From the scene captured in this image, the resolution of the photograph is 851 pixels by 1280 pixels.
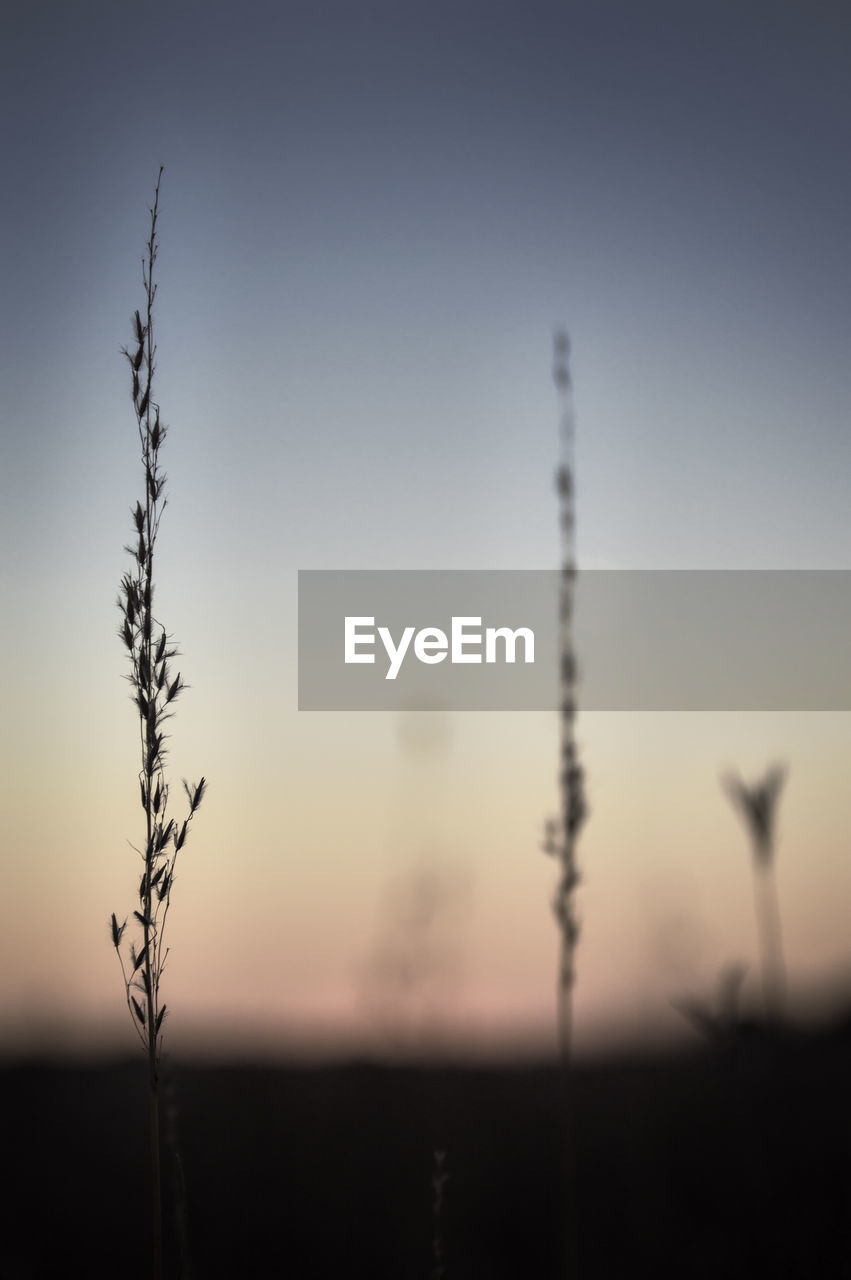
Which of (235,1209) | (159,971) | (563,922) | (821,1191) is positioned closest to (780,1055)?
(563,922)

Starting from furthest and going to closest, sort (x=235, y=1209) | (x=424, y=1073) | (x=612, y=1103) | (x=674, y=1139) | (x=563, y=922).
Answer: (x=612, y=1103), (x=235, y=1209), (x=674, y=1139), (x=424, y=1073), (x=563, y=922)

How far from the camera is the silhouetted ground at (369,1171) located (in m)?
4.46

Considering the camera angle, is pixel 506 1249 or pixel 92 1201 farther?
pixel 92 1201

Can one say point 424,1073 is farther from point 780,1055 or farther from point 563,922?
point 780,1055

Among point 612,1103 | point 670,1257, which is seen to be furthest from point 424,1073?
point 612,1103

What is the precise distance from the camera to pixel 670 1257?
3.80 meters

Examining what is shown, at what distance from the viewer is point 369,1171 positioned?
233 inches

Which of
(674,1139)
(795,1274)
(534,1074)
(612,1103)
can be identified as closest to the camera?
(795,1274)

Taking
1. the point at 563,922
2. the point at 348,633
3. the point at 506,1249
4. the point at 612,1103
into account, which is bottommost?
the point at 506,1249

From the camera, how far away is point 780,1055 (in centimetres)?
101

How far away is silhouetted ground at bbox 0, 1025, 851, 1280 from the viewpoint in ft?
14.6

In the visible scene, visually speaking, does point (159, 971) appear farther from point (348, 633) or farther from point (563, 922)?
point (348, 633)

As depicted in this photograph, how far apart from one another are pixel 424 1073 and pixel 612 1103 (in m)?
3.36

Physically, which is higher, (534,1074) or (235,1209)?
(534,1074)
